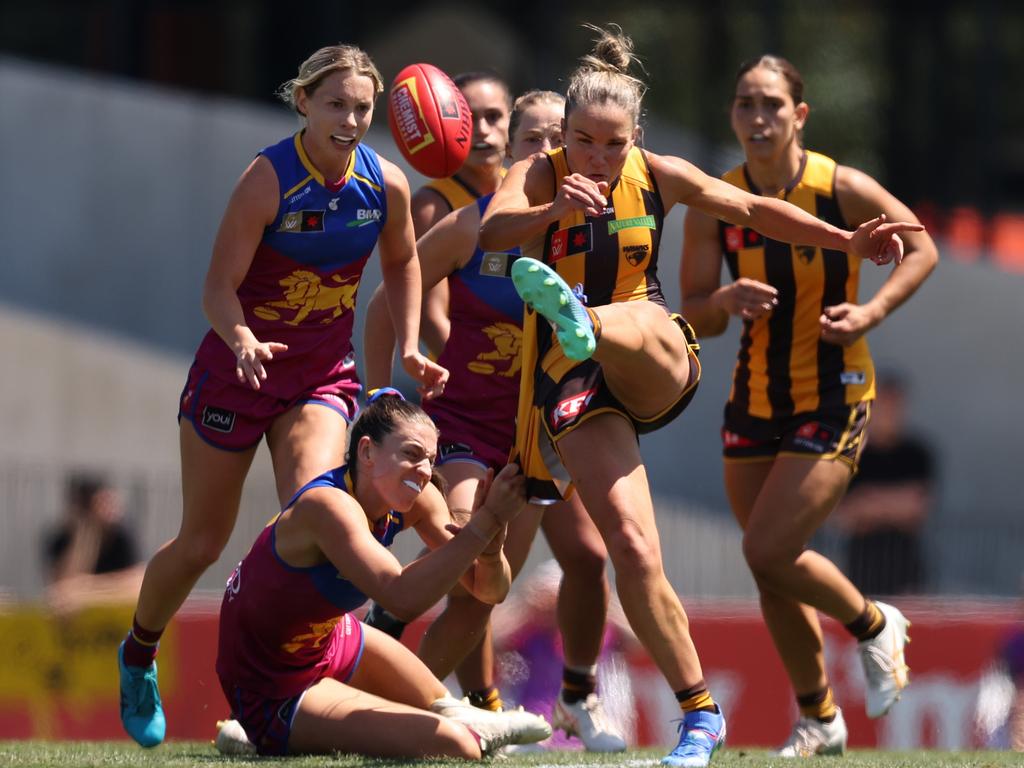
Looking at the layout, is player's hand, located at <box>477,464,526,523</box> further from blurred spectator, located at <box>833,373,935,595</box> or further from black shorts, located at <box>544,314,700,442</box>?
blurred spectator, located at <box>833,373,935,595</box>

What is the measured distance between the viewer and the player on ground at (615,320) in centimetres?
527

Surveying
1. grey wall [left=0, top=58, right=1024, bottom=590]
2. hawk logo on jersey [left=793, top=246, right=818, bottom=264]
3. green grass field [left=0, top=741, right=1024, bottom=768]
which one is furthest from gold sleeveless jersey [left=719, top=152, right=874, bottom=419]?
grey wall [left=0, top=58, right=1024, bottom=590]

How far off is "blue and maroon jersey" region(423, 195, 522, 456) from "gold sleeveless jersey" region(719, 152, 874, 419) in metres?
1.00

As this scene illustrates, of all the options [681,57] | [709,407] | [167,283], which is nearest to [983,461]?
[709,407]

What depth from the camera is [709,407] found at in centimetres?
1510

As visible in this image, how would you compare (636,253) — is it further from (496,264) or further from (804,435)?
(804,435)

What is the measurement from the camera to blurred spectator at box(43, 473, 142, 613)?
11.3m

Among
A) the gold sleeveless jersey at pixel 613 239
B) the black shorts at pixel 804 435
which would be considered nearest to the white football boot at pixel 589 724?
Result: the black shorts at pixel 804 435

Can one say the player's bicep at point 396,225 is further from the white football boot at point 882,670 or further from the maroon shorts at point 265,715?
the white football boot at point 882,670

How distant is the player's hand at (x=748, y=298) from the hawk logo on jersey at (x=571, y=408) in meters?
1.20

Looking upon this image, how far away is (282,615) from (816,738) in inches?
100.0

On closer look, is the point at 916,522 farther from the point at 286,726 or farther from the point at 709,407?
the point at 286,726

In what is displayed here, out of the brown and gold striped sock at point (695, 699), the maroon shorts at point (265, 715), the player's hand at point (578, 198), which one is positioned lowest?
the maroon shorts at point (265, 715)

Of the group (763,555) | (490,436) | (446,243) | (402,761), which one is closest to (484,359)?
(490,436)
